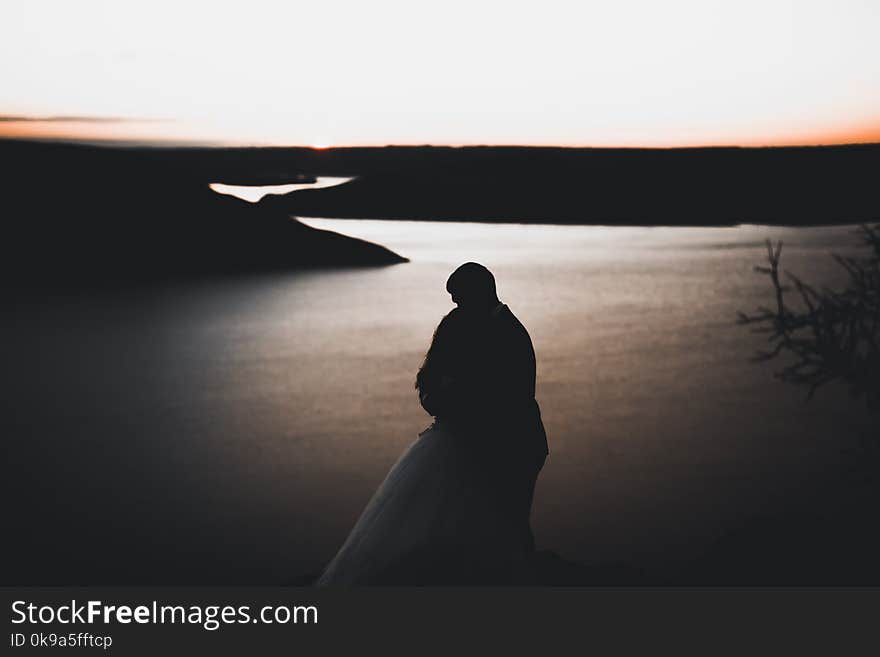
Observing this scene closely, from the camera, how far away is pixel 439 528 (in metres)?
4.99

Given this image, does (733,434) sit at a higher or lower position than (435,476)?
higher

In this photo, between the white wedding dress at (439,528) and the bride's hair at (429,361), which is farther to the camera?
the bride's hair at (429,361)

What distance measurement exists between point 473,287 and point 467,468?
3.66 feet

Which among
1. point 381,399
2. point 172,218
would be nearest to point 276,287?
point 172,218

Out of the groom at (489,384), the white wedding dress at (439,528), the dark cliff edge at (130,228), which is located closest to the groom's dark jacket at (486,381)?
the groom at (489,384)

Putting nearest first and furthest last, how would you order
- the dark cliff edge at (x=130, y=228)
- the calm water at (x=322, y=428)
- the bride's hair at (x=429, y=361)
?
the bride's hair at (x=429, y=361), the calm water at (x=322, y=428), the dark cliff edge at (x=130, y=228)

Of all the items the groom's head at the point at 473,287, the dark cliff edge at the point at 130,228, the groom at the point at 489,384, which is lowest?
→ the groom at the point at 489,384

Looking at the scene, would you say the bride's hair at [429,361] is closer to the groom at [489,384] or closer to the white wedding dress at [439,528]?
the groom at [489,384]

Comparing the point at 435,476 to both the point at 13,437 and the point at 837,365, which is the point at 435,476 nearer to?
the point at 837,365

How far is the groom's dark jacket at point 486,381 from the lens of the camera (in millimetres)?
4992

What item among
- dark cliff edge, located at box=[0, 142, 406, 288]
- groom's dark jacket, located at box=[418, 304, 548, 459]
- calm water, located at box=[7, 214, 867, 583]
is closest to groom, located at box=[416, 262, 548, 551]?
groom's dark jacket, located at box=[418, 304, 548, 459]

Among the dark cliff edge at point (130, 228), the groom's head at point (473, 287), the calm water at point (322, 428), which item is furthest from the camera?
the dark cliff edge at point (130, 228)

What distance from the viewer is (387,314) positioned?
1144 inches

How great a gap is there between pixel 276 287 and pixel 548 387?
22.6 meters
